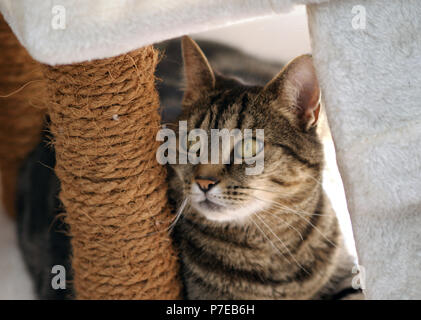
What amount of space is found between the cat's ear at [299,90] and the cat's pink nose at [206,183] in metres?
0.25

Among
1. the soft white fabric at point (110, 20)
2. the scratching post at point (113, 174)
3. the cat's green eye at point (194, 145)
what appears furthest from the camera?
the cat's green eye at point (194, 145)

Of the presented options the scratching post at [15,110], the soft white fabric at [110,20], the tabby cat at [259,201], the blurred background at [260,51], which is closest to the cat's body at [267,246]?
the tabby cat at [259,201]

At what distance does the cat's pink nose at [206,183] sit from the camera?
0.86 meters

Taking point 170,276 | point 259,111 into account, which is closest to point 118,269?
point 170,276

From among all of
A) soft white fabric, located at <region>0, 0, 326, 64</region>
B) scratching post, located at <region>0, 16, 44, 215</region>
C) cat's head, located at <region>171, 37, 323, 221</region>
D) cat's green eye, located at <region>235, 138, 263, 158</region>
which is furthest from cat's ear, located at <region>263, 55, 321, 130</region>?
scratching post, located at <region>0, 16, 44, 215</region>

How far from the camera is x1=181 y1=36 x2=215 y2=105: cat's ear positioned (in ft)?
3.27

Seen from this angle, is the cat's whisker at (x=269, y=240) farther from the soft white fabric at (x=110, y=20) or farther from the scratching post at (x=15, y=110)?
the scratching post at (x=15, y=110)

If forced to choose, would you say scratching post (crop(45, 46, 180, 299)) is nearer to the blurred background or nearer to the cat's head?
the cat's head

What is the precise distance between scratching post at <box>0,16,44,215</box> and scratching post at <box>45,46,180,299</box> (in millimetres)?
407

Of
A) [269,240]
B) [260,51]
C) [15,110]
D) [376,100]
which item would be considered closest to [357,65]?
[376,100]

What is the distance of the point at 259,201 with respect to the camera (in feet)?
3.00

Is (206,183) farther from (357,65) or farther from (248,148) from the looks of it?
(357,65)

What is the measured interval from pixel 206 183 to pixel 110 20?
15.0 inches

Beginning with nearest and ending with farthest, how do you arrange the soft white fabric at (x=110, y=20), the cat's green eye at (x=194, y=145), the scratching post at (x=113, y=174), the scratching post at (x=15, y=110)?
the soft white fabric at (x=110, y=20)
the scratching post at (x=113, y=174)
the cat's green eye at (x=194, y=145)
the scratching post at (x=15, y=110)
